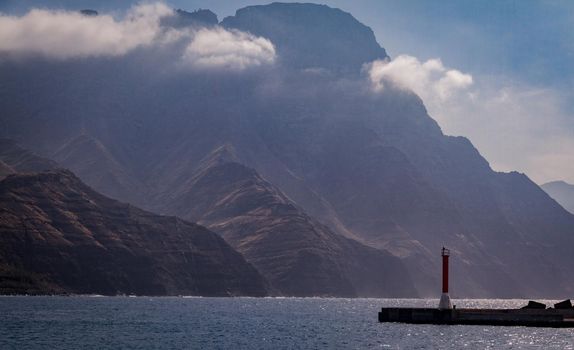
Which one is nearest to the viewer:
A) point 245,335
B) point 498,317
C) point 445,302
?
point 245,335

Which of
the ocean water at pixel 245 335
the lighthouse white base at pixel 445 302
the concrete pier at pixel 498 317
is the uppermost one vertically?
the lighthouse white base at pixel 445 302

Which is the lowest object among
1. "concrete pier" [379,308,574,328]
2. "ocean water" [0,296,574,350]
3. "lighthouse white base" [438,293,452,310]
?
"ocean water" [0,296,574,350]

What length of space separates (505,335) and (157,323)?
6544cm

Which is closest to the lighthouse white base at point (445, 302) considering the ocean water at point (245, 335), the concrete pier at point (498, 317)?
the concrete pier at point (498, 317)

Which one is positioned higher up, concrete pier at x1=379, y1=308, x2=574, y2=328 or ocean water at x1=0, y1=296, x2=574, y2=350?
concrete pier at x1=379, y1=308, x2=574, y2=328

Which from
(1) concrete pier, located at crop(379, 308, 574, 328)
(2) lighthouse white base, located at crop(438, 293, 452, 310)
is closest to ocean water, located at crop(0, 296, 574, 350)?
(1) concrete pier, located at crop(379, 308, 574, 328)

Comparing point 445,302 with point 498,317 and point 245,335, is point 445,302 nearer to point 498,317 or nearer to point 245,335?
point 498,317

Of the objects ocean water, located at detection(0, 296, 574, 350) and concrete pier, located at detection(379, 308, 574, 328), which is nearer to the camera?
ocean water, located at detection(0, 296, 574, 350)

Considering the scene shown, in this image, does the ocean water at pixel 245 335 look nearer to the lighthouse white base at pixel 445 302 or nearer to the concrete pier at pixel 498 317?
the concrete pier at pixel 498 317

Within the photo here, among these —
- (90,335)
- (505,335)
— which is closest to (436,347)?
(505,335)

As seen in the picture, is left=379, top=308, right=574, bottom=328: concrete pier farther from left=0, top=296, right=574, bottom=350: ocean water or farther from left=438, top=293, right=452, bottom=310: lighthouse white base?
left=0, top=296, right=574, bottom=350: ocean water

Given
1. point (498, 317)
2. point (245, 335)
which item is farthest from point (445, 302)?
point (245, 335)

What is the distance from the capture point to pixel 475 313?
6786 inches

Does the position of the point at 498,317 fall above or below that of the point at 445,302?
below
